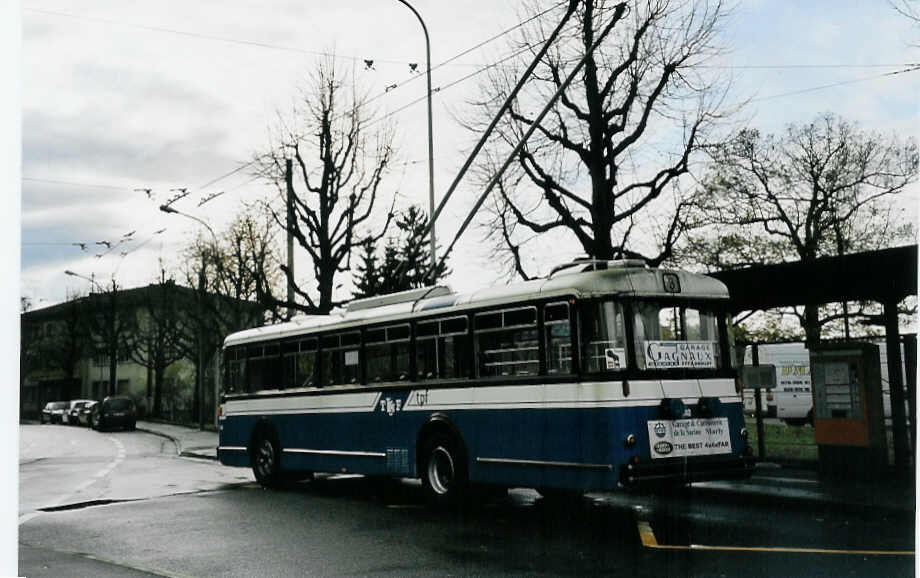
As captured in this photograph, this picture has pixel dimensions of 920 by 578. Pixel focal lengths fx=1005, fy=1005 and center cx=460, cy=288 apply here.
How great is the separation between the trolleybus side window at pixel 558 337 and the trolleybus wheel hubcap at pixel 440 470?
7.67 feet

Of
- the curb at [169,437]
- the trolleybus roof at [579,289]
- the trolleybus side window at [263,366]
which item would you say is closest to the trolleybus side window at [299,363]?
the trolleybus side window at [263,366]

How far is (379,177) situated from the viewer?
3069 cm

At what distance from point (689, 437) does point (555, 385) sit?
156 centimetres

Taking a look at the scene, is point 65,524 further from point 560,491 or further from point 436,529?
point 560,491

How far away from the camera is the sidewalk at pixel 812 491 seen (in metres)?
12.1

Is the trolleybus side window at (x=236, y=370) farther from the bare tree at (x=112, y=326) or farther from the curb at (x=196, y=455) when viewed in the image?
the bare tree at (x=112, y=326)

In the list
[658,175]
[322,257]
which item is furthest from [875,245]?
[322,257]

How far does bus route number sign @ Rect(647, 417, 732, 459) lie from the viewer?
35.1ft

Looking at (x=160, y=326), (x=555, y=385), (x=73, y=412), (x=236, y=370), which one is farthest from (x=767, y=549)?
(x=73, y=412)

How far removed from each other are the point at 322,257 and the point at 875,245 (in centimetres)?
1617

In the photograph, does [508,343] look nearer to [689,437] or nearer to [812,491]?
[689,437]

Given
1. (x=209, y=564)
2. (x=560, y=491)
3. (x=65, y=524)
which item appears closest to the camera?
(x=209, y=564)

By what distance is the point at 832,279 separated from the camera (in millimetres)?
15703

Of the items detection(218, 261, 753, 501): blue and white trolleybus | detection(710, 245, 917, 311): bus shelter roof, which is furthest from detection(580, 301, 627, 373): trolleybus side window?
detection(710, 245, 917, 311): bus shelter roof
